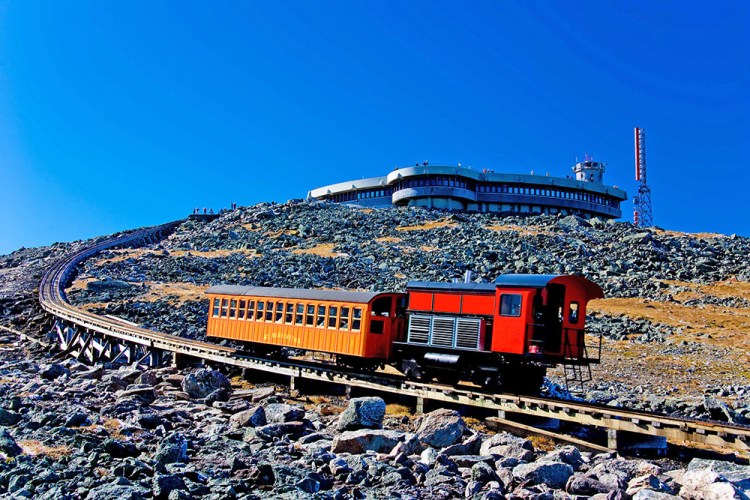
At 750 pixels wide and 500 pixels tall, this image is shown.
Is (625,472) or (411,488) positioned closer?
(411,488)

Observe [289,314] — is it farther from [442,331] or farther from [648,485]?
[648,485]

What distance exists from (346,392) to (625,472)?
11303mm

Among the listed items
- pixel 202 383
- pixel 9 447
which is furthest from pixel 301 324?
pixel 9 447

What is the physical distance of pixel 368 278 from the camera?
54.8 metres

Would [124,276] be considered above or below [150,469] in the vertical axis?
above

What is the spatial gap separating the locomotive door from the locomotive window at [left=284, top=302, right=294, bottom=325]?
34.3ft

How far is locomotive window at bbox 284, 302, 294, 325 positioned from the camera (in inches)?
1035

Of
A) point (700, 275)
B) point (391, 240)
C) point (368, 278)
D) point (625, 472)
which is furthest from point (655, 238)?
point (625, 472)

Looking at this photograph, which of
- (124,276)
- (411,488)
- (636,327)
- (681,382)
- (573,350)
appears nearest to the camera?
(411,488)

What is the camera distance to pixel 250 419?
1692 cm

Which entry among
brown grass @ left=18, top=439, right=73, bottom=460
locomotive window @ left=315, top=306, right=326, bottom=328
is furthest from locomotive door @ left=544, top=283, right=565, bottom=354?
brown grass @ left=18, top=439, right=73, bottom=460

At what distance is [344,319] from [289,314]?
10.8 feet

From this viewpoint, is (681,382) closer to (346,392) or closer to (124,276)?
(346,392)

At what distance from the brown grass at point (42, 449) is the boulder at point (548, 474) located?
30.5 ft
